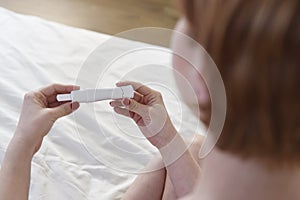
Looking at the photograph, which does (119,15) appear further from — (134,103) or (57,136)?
(134,103)

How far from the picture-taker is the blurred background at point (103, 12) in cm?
166

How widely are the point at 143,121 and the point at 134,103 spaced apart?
0.04 meters

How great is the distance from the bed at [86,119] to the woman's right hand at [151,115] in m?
0.07

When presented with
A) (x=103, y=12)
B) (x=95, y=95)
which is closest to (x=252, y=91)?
(x=95, y=95)

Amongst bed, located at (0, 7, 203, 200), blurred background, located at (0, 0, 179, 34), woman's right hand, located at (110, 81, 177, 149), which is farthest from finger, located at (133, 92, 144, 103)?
blurred background, located at (0, 0, 179, 34)

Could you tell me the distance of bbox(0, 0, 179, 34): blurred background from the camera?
5.45 feet

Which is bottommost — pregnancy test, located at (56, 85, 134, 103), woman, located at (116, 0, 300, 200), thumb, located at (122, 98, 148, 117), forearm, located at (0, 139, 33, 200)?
forearm, located at (0, 139, 33, 200)

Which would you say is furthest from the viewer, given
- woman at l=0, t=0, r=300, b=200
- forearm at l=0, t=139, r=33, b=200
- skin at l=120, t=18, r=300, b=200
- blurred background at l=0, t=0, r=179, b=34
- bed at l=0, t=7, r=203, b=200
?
blurred background at l=0, t=0, r=179, b=34

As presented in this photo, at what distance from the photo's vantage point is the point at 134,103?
2.69 feet

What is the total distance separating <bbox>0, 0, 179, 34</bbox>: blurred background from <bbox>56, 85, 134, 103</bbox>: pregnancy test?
2.88 ft

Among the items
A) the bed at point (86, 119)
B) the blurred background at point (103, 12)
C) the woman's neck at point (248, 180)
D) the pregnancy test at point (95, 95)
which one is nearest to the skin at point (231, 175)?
the woman's neck at point (248, 180)

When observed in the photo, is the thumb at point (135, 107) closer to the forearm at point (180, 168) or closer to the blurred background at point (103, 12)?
the forearm at point (180, 168)

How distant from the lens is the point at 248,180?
0.52m

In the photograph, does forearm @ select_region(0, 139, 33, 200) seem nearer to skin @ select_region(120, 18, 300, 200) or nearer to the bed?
the bed
